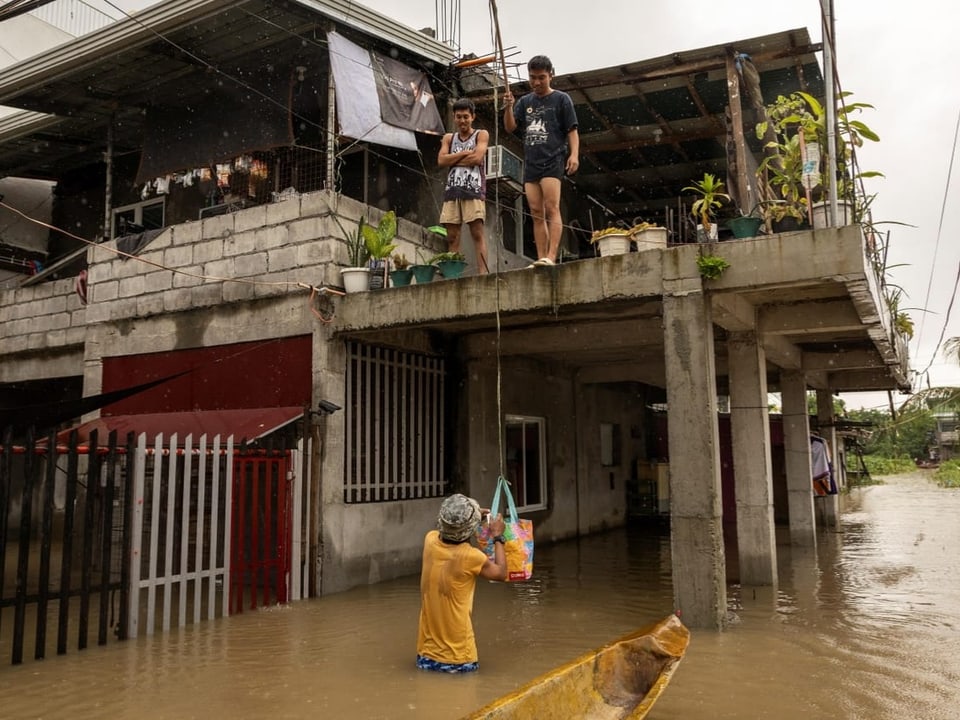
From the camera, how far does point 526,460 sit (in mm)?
13492

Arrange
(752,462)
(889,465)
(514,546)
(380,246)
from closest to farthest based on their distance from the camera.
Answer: (514,546), (380,246), (752,462), (889,465)

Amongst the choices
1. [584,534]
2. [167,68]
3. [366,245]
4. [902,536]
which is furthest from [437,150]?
[902,536]

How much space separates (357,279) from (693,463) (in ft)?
14.7

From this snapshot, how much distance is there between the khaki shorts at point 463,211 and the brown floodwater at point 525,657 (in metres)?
4.56

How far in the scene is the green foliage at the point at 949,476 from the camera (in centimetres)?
3325

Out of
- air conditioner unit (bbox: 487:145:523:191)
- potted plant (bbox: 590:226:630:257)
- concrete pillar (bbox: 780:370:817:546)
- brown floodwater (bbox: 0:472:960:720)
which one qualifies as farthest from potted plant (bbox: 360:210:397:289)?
concrete pillar (bbox: 780:370:817:546)

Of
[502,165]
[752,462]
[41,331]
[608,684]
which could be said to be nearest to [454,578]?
[608,684]

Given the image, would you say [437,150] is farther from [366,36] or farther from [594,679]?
[594,679]

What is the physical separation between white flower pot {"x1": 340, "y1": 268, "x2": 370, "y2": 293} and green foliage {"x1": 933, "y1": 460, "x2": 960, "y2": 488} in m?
32.3

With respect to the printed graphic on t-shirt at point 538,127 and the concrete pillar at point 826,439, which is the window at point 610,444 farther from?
the printed graphic on t-shirt at point 538,127

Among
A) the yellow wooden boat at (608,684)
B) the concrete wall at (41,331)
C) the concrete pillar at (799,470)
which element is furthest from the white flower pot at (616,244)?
the concrete wall at (41,331)

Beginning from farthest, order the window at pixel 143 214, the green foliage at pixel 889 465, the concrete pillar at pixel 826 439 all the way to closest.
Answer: the green foliage at pixel 889 465 < the concrete pillar at pixel 826 439 < the window at pixel 143 214

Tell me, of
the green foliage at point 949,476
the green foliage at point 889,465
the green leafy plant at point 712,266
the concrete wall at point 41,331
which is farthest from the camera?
the green foliage at point 889,465

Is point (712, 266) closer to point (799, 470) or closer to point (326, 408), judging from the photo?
point (326, 408)
